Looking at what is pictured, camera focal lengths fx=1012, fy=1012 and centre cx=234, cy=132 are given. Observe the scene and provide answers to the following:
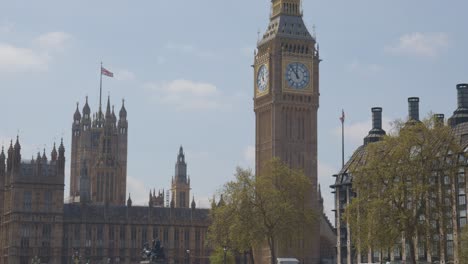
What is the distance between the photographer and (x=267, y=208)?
12925cm

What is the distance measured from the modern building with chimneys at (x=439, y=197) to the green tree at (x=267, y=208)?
6.52 metres

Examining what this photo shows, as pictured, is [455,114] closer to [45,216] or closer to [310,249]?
[310,249]

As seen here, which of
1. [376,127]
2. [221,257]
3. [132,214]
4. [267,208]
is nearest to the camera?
[267,208]

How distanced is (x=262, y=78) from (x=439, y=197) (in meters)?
78.7

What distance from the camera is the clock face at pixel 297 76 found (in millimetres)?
176375

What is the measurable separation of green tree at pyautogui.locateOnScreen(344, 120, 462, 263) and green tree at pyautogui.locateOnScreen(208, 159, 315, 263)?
85.4 feet

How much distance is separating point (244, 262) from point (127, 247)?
77.0 feet

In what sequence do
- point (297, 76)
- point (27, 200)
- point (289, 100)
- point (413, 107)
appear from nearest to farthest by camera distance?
point (413, 107), point (27, 200), point (289, 100), point (297, 76)

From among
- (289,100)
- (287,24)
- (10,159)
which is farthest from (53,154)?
(287,24)

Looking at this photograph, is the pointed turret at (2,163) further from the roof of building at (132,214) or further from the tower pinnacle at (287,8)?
the tower pinnacle at (287,8)

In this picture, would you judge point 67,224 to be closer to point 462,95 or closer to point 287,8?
point 287,8

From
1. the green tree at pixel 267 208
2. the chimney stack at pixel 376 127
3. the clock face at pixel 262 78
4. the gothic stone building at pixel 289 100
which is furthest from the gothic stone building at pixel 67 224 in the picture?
the chimney stack at pixel 376 127

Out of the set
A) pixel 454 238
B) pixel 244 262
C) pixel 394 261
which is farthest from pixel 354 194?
pixel 244 262

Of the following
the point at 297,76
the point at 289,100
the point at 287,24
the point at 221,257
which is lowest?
the point at 221,257
